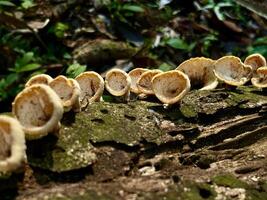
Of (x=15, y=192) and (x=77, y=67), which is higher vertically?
(x=15, y=192)

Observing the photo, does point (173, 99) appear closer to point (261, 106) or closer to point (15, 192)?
point (261, 106)

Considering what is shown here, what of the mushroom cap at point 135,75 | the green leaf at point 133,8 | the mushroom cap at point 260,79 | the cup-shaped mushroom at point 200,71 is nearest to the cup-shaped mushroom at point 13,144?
the mushroom cap at point 135,75

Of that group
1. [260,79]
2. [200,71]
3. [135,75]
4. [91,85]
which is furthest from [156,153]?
[260,79]

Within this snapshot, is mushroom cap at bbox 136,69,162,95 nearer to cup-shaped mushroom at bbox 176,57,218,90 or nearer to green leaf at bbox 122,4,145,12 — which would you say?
cup-shaped mushroom at bbox 176,57,218,90

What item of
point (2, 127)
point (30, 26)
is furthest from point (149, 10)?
point (2, 127)

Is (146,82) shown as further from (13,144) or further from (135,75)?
(13,144)

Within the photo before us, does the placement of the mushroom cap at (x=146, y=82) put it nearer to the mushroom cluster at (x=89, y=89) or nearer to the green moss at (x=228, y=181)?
the mushroom cluster at (x=89, y=89)

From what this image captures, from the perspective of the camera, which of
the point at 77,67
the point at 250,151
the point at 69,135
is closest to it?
the point at 69,135
